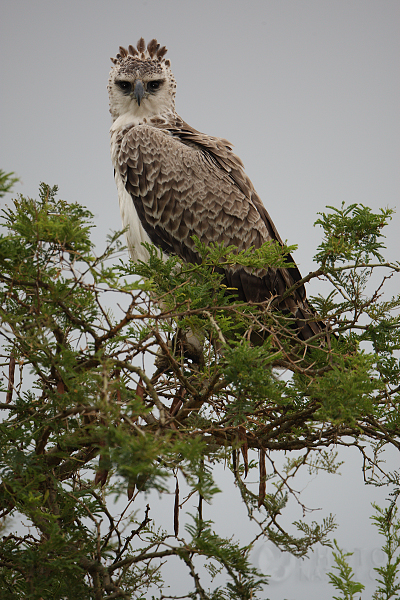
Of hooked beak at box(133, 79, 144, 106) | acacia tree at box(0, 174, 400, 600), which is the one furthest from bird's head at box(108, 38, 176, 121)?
acacia tree at box(0, 174, 400, 600)

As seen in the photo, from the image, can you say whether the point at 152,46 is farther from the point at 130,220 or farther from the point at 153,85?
the point at 130,220

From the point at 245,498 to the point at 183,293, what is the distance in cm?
82

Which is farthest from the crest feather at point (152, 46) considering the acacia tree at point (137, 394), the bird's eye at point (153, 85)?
the acacia tree at point (137, 394)

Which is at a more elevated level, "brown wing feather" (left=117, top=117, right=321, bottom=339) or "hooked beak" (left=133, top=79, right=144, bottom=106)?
"hooked beak" (left=133, top=79, right=144, bottom=106)

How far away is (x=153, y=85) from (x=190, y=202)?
112 cm

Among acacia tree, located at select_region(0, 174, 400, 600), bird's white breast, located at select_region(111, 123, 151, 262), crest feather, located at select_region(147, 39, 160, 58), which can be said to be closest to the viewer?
acacia tree, located at select_region(0, 174, 400, 600)

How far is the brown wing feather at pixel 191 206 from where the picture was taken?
3.38 m

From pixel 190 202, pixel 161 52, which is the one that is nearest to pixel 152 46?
pixel 161 52

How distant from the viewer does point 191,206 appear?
136 inches

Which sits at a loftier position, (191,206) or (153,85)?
(153,85)

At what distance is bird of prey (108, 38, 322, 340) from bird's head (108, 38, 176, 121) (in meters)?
0.09

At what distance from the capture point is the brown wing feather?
11.1 ft

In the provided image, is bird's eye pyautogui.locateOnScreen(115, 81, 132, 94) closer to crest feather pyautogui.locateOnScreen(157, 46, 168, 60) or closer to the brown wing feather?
crest feather pyautogui.locateOnScreen(157, 46, 168, 60)

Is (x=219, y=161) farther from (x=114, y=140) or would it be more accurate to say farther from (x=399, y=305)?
(x=399, y=305)
